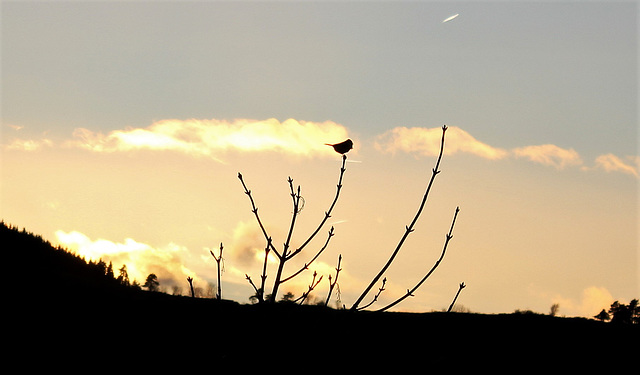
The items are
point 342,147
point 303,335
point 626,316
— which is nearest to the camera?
point 342,147

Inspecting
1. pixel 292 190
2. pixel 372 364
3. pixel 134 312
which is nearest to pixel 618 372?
pixel 372 364

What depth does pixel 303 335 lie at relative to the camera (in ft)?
18.9

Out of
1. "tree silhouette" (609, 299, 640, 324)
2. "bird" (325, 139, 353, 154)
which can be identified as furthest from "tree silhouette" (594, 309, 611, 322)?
"bird" (325, 139, 353, 154)

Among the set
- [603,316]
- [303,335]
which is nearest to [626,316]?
[603,316]

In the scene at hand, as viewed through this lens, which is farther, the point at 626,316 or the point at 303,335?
the point at 626,316

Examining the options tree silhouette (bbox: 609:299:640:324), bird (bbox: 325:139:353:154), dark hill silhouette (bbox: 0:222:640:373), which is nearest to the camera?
bird (bbox: 325:139:353:154)

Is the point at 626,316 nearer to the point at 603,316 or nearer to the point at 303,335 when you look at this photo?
the point at 603,316

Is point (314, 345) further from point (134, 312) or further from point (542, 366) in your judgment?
point (134, 312)

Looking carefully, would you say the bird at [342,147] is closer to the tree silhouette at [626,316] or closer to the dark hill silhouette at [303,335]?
the dark hill silhouette at [303,335]

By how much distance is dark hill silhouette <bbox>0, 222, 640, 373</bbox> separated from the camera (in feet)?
18.6

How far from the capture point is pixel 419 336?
21.5 ft

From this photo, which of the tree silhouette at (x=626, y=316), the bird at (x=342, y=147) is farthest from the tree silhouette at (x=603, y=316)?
the bird at (x=342, y=147)

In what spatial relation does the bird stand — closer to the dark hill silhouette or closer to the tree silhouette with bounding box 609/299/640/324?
the dark hill silhouette

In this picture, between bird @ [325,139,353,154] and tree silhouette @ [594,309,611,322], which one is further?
tree silhouette @ [594,309,611,322]
